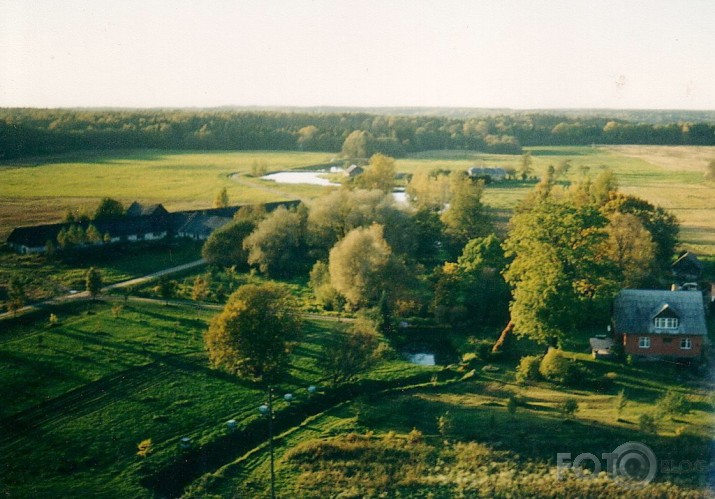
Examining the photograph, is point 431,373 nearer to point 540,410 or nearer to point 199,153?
point 540,410

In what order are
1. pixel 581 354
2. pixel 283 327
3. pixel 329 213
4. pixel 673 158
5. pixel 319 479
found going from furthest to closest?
pixel 673 158, pixel 329 213, pixel 581 354, pixel 283 327, pixel 319 479

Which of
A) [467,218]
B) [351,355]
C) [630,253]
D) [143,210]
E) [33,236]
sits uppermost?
[467,218]

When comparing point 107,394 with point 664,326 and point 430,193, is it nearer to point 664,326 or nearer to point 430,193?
point 664,326

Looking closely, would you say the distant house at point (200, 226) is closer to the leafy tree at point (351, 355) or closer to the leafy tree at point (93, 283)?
the leafy tree at point (93, 283)

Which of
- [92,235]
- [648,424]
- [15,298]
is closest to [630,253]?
[648,424]

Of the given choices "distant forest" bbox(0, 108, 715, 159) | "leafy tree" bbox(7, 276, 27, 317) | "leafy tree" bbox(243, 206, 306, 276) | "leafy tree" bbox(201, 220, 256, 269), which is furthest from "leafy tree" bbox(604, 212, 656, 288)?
"distant forest" bbox(0, 108, 715, 159)

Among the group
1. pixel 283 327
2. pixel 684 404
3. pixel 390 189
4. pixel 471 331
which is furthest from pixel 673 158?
pixel 283 327

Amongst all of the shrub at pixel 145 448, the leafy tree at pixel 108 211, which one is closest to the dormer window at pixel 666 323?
the shrub at pixel 145 448
